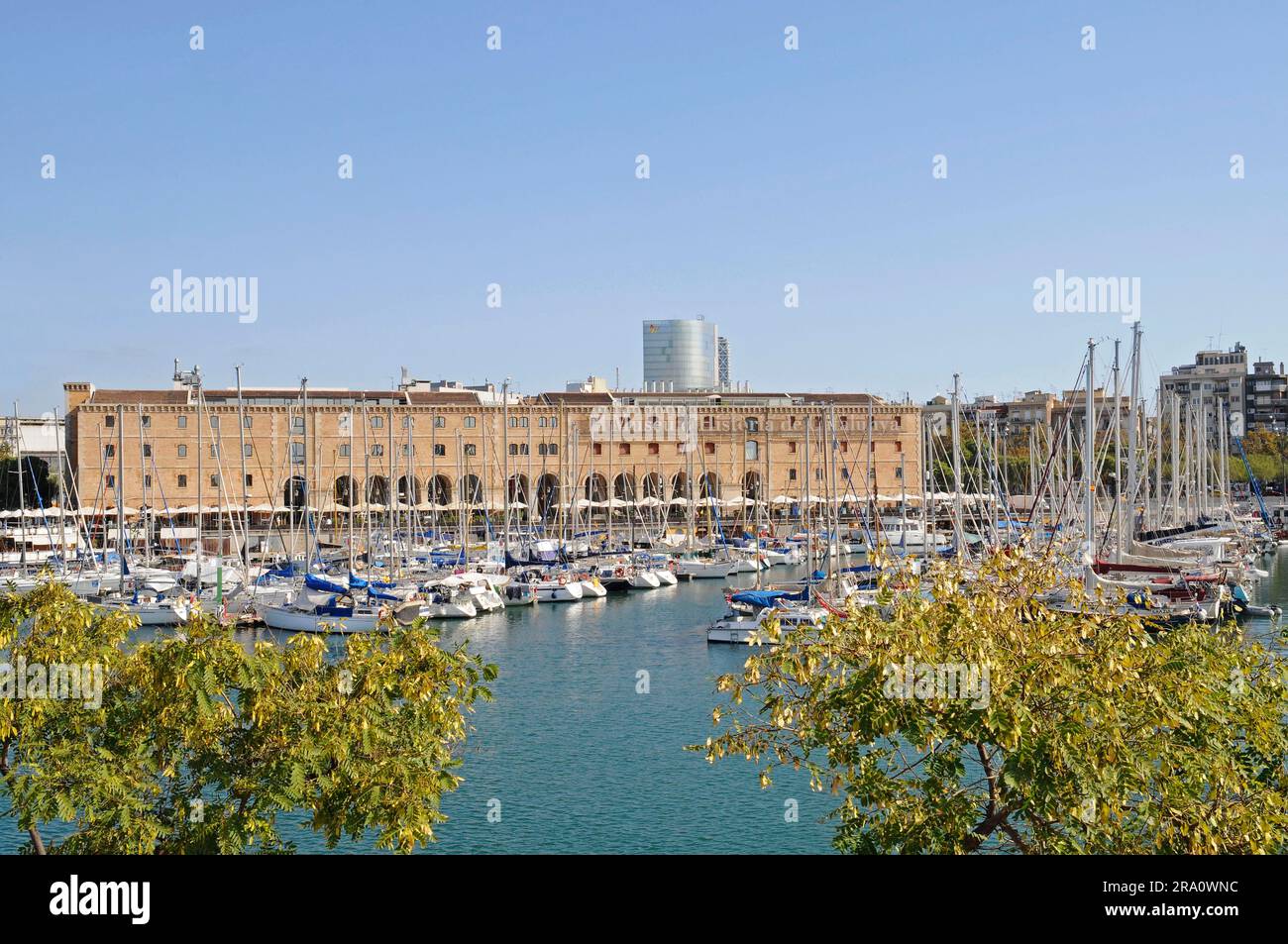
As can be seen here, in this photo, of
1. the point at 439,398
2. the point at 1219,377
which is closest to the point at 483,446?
the point at 439,398

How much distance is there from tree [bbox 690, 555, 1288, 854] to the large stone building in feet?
165

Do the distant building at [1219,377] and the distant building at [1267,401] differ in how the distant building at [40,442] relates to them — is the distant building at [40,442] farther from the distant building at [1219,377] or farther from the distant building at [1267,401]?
the distant building at [1267,401]

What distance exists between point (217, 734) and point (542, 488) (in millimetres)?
A: 60975

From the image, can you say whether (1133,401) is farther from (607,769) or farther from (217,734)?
(217,734)

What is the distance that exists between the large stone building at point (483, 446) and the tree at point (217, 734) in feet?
161

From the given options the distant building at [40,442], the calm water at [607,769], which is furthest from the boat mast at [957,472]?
the distant building at [40,442]

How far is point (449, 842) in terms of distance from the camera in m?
17.5

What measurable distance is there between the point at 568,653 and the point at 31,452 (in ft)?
212

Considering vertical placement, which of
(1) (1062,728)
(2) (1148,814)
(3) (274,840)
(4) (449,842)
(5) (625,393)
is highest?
(5) (625,393)

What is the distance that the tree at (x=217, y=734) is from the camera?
10.5 metres

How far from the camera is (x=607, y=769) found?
21.3 metres

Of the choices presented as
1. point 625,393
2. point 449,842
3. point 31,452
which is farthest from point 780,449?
point 449,842
